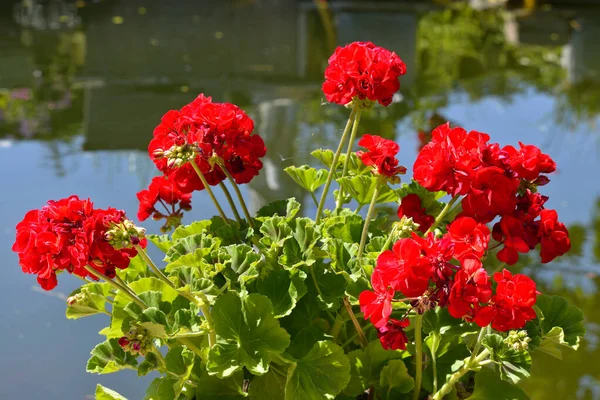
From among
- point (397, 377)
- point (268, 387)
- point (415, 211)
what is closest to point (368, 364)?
point (397, 377)

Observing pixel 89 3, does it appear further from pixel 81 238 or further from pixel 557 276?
pixel 81 238

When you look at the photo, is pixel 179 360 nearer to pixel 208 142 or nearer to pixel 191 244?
pixel 191 244

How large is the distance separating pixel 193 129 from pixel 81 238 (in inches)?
11.3

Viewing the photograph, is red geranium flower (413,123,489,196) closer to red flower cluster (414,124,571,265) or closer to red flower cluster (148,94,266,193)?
red flower cluster (414,124,571,265)

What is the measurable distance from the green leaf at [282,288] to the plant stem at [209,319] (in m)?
0.10

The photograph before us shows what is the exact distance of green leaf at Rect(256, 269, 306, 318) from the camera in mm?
1234

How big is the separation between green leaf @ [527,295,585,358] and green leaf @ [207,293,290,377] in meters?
0.40

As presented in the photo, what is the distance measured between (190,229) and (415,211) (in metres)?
0.41

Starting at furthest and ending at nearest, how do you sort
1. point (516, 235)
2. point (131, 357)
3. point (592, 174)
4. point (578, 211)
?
point (592, 174)
point (578, 211)
point (131, 357)
point (516, 235)

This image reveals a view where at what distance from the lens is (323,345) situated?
125 centimetres

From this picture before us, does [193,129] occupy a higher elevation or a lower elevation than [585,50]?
higher

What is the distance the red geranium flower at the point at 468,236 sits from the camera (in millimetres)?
1056

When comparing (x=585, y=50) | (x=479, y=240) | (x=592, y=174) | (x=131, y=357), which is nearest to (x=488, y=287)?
(x=479, y=240)

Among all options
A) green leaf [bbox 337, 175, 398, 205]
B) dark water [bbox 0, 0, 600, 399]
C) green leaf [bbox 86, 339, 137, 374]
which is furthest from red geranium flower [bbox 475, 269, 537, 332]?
dark water [bbox 0, 0, 600, 399]
